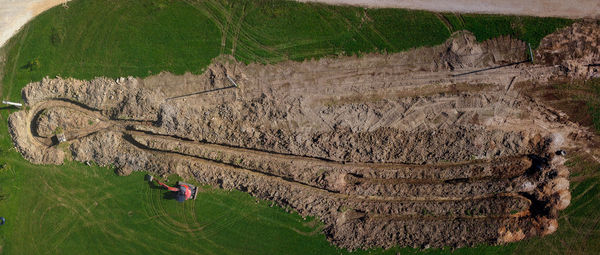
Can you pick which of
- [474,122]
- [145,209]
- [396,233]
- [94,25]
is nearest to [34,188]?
[145,209]

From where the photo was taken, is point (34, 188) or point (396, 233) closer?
point (396, 233)

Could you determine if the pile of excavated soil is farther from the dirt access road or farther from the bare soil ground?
the bare soil ground

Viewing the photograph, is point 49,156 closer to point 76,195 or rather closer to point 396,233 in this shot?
point 76,195

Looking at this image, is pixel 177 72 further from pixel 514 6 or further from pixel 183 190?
pixel 514 6

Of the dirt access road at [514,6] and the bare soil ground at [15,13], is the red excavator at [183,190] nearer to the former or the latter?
the bare soil ground at [15,13]

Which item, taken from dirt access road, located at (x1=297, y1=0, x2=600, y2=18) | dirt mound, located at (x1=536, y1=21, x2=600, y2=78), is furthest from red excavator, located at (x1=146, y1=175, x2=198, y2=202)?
dirt mound, located at (x1=536, y1=21, x2=600, y2=78)

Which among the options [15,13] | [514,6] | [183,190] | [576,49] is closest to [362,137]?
[183,190]
